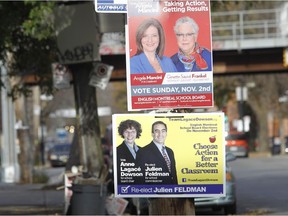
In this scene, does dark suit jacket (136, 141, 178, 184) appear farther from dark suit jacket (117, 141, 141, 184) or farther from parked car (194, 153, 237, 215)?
parked car (194, 153, 237, 215)

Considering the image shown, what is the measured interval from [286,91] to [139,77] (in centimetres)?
5243

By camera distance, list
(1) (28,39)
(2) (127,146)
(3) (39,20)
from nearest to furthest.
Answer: (2) (127,146), (3) (39,20), (1) (28,39)

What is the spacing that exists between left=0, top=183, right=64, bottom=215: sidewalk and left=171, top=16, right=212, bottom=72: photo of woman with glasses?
9.57 m

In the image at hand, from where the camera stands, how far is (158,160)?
25.6 ft

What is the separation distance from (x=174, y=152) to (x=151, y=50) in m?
0.99

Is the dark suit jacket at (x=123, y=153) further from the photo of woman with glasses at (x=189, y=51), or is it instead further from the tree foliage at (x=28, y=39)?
the tree foliage at (x=28, y=39)

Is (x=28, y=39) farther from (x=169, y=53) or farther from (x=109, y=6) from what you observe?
(x=169, y=53)

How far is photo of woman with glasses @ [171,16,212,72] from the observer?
7875 mm

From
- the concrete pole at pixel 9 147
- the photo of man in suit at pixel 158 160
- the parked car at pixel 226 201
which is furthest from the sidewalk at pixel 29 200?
the photo of man in suit at pixel 158 160

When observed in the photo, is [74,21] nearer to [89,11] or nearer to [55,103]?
[89,11]

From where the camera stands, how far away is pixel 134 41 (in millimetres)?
7879

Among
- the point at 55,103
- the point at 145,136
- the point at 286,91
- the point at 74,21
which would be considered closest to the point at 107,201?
the point at 74,21
